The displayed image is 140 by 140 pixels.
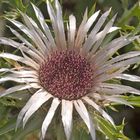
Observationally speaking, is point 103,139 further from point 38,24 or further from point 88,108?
point 38,24

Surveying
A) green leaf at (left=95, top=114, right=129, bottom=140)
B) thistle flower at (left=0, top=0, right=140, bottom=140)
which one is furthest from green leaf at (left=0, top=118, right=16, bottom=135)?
green leaf at (left=95, top=114, right=129, bottom=140)

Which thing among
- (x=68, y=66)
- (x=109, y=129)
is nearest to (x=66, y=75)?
(x=68, y=66)

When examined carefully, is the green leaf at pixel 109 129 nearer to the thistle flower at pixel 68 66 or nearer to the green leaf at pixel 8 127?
the thistle flower at pixel 68 66

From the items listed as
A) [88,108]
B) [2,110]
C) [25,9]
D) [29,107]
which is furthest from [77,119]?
[25,9]

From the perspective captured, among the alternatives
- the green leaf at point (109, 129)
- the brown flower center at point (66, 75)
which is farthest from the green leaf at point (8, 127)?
the green leaf at point (109, 129)

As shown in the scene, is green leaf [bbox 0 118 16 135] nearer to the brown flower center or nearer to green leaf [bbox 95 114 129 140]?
the brown flower center

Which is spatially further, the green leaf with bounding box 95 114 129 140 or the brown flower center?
the brown flower center

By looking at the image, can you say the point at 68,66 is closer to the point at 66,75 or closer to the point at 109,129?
the point at 66,75
